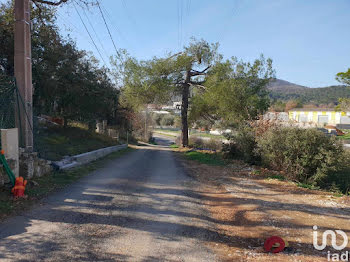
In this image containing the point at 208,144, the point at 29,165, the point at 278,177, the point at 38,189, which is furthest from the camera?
the point at 208,144

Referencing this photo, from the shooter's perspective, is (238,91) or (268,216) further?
(238,91)

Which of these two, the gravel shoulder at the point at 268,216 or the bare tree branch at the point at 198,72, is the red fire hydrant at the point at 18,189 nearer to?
the gravel shoulder at the point at 268,216

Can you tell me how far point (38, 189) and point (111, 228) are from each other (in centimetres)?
280

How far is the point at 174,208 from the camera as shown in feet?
18.6

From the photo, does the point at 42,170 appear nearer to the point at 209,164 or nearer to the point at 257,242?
the point at 257,242

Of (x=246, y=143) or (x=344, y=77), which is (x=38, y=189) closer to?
(x=246, y=143)

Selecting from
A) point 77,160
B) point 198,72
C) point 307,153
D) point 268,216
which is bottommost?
point 268,216

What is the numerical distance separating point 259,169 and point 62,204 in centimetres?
805

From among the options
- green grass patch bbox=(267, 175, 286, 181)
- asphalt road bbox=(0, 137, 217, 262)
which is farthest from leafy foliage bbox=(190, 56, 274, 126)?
asphalt road bbox=(0, 137, 217, 262)

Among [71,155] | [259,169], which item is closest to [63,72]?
[71,155]

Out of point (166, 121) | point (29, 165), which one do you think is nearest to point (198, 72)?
point (29, 165)

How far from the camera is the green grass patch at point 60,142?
369 inches

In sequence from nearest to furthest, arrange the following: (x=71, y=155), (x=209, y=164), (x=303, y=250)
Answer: (x=303, y=250) → (x=71, y=155) → (x=209, y=164)

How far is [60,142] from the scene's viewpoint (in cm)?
1212
